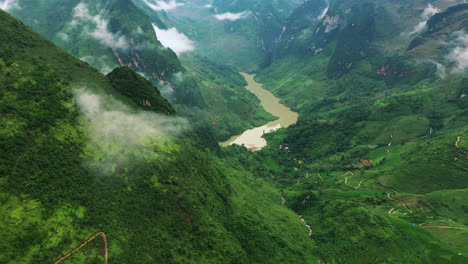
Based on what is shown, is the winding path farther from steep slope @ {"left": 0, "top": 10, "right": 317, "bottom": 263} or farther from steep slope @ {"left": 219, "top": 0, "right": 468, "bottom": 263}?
steep slope @ {"left": 219, "top": 0, "right": 468, "bottom": 263}

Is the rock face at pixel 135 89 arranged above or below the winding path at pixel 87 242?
above

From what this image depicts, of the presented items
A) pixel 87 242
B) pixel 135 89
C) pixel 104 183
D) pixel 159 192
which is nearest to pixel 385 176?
pixel 159 192

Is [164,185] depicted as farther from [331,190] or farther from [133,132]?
[331,190]

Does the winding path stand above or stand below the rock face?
below

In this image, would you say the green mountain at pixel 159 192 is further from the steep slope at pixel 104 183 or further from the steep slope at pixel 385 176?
the steep slope at pixel 385 176

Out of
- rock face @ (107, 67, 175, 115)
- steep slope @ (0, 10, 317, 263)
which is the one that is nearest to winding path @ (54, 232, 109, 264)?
steep slope @ (0, 10, 317, 263)

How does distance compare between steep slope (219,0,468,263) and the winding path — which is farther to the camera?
steep slope (219,0,468,263)

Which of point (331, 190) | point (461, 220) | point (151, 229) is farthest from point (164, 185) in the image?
point (461, 220)

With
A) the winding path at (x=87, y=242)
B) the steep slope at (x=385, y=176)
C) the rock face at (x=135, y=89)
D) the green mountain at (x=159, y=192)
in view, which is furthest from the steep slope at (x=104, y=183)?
the steep slope at (x=385, y=176)

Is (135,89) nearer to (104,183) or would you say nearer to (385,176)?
(104,183)
